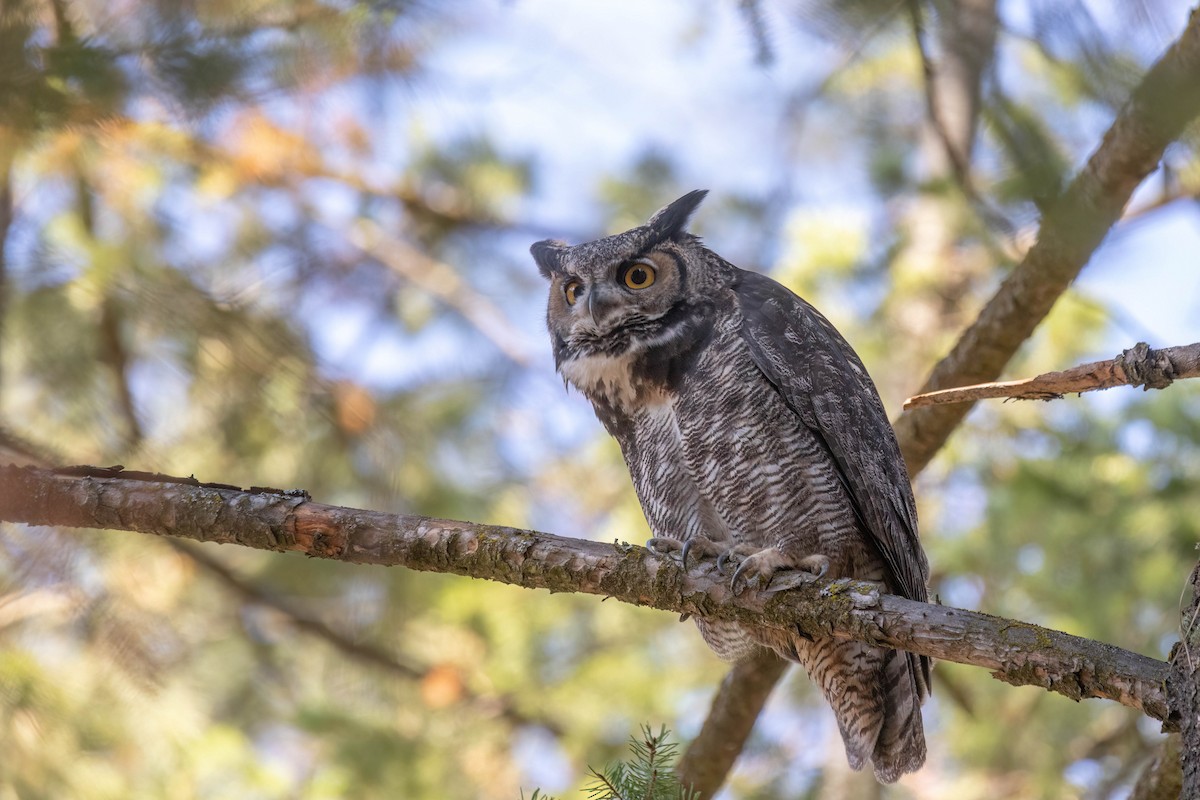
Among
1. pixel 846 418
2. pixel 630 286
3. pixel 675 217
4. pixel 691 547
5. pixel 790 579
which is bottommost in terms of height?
pixel 790 579

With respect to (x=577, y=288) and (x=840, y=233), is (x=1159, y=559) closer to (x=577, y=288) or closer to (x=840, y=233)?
(x=840, y=233)

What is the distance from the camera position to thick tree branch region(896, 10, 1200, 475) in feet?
5.35

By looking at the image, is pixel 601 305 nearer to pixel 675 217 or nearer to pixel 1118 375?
pixel 675 217

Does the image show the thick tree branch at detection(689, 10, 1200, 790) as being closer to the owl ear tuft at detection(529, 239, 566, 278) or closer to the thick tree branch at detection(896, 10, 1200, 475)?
the thick tree branch at detection(896, 10, 1200, 475)

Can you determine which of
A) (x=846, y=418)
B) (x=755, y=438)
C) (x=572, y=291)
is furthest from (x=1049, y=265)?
(x=572, y=291)

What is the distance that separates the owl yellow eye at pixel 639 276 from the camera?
319cm

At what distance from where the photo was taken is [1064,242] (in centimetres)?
194

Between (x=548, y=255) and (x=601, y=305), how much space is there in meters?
0.53

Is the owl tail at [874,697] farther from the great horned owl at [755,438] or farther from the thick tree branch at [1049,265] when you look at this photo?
the thick tree branch at [1049,265]

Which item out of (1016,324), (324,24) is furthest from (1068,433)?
(324,24)

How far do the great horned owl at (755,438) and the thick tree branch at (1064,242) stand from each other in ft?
1.24

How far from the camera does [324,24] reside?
3.23m

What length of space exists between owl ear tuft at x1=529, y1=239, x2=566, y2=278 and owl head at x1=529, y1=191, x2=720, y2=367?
0.04 metres

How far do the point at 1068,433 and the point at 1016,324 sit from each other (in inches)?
104
